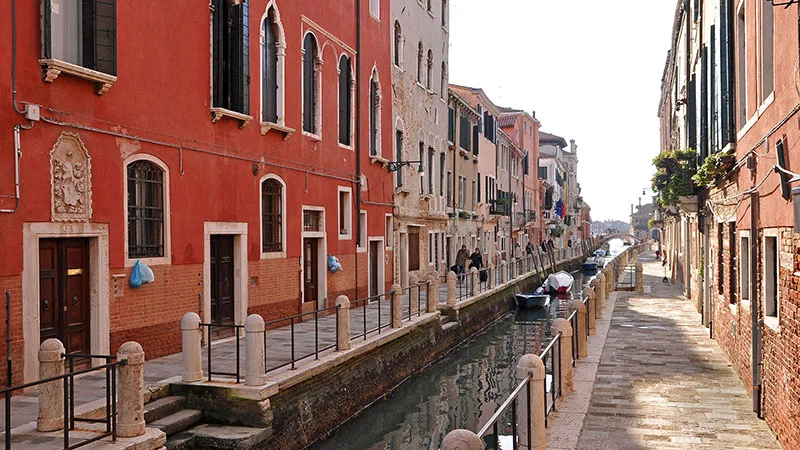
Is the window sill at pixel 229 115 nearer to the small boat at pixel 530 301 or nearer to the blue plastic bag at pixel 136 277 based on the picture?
the blue plastic bag at pixel 136 277

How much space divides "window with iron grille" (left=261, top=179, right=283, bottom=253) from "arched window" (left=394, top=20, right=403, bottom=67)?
8.84m

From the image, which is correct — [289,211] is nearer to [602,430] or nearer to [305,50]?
[305,50]

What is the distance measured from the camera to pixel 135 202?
1025 centimetres

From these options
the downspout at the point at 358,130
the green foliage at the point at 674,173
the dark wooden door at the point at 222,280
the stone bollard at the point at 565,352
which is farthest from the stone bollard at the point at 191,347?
the green foliage at the point at 674,173

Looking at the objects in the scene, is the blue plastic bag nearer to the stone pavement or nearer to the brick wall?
the brick wall

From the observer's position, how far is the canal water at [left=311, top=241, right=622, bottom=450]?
434 inches

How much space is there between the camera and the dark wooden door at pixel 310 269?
623 inches

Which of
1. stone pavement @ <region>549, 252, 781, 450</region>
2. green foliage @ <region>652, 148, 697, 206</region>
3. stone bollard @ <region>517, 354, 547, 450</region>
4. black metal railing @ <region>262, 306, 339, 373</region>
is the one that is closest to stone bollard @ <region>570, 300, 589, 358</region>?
stone pavement @ <region>549, 252, 781, 450</region>

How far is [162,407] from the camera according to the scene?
27.1 feet

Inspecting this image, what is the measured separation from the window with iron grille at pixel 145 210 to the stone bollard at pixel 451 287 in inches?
353

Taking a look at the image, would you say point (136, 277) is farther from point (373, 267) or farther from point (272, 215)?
point (373, 267)

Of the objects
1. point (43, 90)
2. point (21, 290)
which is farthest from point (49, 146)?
point (21, 290)

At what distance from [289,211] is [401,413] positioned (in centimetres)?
475

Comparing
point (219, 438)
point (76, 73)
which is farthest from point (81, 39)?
point (219, 438)
